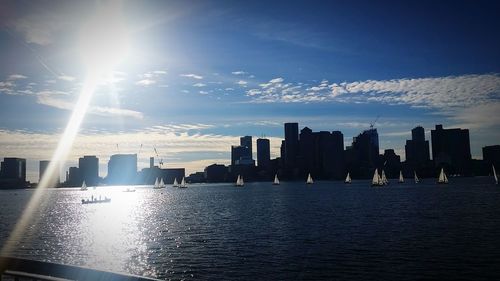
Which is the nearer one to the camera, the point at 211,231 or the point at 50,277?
the point at 50,277

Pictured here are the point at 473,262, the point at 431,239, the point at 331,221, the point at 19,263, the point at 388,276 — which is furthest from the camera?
the point at 331,221

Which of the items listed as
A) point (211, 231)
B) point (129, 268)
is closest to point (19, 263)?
point (129, 268)

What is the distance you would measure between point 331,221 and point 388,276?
53872 millimetres

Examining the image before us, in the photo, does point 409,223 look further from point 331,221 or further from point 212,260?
point 212,260

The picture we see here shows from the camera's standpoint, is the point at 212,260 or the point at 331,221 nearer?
the point at 212,260

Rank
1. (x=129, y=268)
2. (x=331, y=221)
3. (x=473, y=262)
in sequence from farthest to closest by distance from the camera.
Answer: (x=331, y=221)
(x=129, y=268)
(x=473, y=262)

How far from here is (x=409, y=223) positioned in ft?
284

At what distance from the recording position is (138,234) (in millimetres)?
86812

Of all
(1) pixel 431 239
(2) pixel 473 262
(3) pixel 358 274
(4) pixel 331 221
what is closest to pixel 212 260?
(3) pixel 358 274

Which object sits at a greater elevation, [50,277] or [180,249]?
[50,277]

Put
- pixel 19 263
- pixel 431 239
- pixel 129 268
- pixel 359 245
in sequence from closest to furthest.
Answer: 1. pixel 19 263
2. pixel 129 268
3. pixel 359 245
4. pixel 431 239

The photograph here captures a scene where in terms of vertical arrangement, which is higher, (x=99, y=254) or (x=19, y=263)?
(x=19, y=263)

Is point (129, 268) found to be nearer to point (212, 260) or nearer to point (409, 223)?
point (212, 260)

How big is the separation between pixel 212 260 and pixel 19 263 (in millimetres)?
42252
